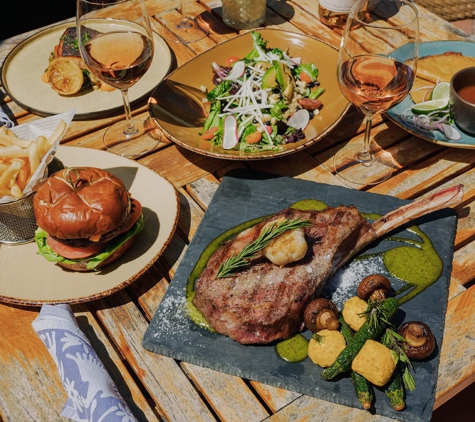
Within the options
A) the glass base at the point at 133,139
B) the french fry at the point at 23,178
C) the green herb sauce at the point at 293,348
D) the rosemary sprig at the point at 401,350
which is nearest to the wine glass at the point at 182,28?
the glass base at the point at 133,139

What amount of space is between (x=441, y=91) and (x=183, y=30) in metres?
1.81

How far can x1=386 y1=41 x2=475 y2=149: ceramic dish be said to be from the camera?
2.77 meters

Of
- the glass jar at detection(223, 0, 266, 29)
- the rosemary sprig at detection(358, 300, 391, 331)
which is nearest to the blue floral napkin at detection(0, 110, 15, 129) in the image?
the glass jar at detection(223, 0, 266, 29)

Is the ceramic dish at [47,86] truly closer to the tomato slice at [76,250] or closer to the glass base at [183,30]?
the glass base at [183,30]

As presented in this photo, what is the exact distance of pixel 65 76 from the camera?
328 centimetres

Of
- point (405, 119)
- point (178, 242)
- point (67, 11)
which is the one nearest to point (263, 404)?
point (178, 242)

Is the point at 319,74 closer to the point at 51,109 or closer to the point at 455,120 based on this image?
the point at 455,120

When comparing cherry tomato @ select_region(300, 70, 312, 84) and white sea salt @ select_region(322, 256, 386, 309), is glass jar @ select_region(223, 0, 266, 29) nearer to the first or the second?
cherry tomato @ select_region(300, 70, 312, 84)

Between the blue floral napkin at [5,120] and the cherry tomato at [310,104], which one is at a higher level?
the cherry tomato at [310,104]

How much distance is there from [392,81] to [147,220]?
1279 millimetres

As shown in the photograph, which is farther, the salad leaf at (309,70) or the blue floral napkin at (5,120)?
the salad leaf at (309,70)

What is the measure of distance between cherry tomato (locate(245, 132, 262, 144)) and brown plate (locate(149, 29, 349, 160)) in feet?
0.35

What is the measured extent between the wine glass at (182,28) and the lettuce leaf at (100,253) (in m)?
1.83

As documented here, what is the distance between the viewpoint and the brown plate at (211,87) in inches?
112
